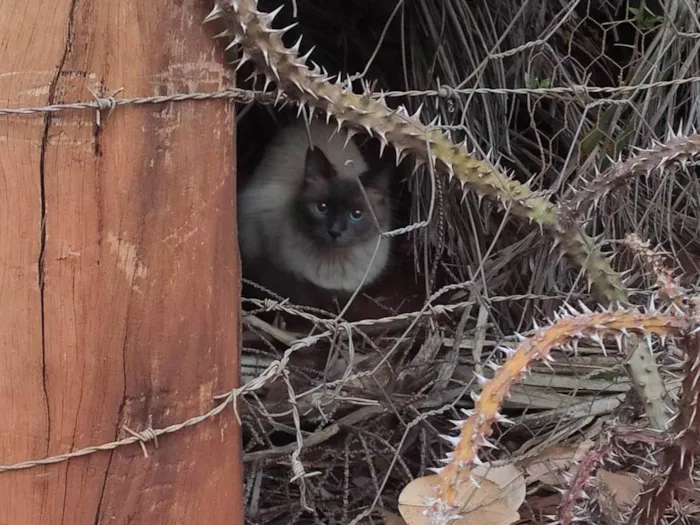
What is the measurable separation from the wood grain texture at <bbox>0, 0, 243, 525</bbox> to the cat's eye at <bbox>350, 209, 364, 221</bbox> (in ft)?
3.60

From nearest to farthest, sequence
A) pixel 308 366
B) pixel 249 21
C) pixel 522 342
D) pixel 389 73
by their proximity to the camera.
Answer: pixel 522 342 → pixel 249 21 → pixel 308 366 → pixel 389 73

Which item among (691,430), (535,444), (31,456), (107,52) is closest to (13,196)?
(107,52)

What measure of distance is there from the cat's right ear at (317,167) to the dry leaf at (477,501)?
112 centimetres

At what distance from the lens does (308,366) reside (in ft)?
5.80

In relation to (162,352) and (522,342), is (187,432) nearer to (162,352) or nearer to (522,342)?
(162,352)

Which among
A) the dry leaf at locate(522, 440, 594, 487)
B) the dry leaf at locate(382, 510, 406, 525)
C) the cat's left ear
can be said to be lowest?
the dry leaf at locate(382, 510, 406, 525)

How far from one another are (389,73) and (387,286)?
1.99ft

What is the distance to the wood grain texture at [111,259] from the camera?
96cm

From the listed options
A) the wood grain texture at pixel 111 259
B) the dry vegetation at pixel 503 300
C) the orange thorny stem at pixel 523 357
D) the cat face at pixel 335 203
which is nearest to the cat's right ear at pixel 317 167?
the cat face at pixel 335 203

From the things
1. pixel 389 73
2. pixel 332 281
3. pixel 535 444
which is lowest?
pixel 535 444

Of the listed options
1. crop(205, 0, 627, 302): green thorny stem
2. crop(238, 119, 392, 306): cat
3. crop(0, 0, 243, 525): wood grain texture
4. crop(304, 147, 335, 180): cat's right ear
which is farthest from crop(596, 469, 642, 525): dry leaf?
crop(304, 147, 335, 180): cat's right ear

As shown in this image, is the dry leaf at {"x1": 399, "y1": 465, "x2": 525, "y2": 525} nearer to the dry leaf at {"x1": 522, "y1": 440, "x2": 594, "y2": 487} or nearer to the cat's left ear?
the dry leaf at {"x1": 522, "y1": 440, "x2": 594, "y2": 487}

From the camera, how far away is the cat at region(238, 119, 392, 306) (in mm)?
2148

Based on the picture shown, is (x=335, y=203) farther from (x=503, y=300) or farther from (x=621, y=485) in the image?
(x=621, y=485)
